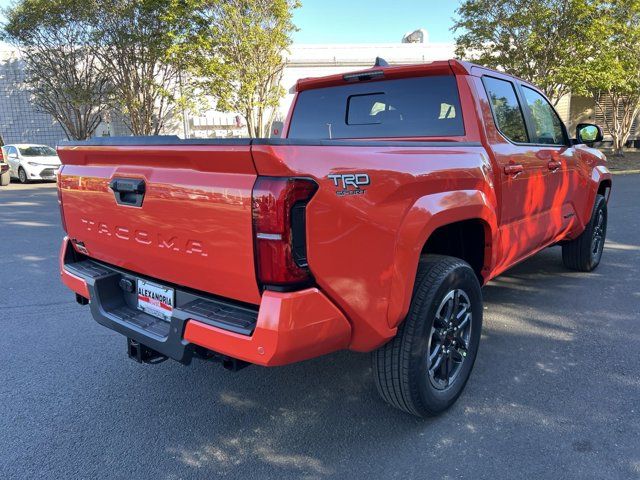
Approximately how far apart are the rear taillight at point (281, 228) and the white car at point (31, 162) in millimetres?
18391

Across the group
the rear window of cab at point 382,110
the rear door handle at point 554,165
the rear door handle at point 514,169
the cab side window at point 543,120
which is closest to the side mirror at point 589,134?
the cab side window at point 543,120

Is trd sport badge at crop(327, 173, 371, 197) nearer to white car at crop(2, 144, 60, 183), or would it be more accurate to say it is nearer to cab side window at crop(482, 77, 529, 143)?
cab side window at crop(482, 77, 529, 143)

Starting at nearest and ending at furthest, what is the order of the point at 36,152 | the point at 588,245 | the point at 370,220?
the point at 370,220 → the point at 588,245 → the point at 36,152

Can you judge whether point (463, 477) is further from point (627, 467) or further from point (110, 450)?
point (110, 450)

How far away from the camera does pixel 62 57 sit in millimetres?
18719

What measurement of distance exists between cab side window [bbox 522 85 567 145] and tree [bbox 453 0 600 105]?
11.5m

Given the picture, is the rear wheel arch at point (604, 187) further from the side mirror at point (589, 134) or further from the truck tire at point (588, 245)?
the side mirror at point (589, 134)

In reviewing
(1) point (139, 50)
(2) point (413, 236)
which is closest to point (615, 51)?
(1) point (139, 50)

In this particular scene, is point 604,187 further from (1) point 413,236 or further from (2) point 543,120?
(1) point 413,236

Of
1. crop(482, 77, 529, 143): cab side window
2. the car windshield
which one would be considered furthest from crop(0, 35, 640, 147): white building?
crop(482, 77, 529, 143): cab side window

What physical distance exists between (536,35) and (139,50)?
1310 centimetres

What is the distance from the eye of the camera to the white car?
17.9 metres

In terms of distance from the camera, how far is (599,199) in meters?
5.40

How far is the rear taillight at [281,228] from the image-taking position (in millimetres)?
1889
